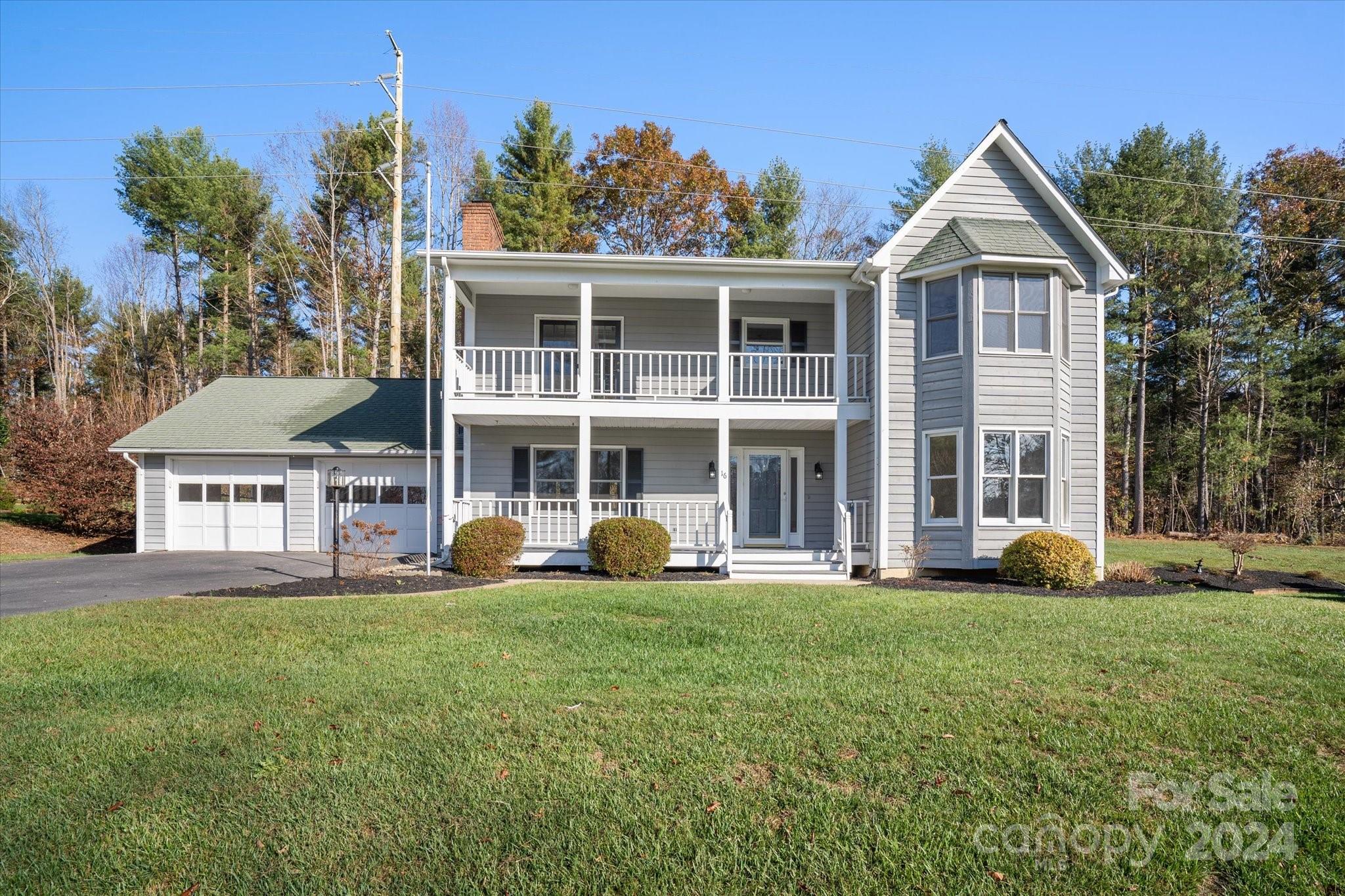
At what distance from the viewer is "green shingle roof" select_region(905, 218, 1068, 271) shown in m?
13.1

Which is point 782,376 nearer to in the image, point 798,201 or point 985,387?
point 985,387

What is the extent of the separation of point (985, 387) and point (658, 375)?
6237mm

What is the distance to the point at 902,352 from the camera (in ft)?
46.0

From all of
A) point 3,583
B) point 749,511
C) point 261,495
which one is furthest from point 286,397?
point 749,511

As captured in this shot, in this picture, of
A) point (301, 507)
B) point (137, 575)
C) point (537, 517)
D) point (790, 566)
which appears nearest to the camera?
point (137, 575)

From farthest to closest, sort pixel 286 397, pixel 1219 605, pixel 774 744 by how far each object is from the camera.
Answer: pixel 286 397
pixel 1219 605
pixel 774 744

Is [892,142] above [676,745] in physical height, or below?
above

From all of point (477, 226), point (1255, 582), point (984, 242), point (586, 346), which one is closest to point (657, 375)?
point (586, 346)

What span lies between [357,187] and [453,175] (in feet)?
13.4

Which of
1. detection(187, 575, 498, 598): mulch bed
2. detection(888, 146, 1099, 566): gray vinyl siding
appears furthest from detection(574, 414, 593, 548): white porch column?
detection(888, 146, 1099, 566): gray vinyl siding

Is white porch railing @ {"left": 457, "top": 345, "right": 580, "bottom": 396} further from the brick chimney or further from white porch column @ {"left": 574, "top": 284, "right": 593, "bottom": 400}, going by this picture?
the brick chimney

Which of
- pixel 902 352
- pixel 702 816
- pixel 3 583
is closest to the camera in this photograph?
pixel 702 816

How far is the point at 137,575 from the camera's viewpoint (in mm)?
13109

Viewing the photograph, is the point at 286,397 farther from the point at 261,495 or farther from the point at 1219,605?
the point at 1219,605
